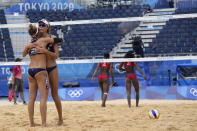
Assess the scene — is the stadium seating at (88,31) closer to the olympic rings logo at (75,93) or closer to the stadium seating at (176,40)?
the olympic rings logo at (75,93)

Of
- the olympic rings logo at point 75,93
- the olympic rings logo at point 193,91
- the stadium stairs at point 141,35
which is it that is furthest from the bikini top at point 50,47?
the stadium stairs at point 141,35

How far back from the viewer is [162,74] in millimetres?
13227

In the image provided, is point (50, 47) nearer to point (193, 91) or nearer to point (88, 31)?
point (193, 91)

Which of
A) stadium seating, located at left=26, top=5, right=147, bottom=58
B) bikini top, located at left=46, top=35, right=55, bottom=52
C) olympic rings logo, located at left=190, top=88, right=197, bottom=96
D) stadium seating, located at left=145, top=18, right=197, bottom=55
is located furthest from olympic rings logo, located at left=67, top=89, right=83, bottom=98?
bikini top, located at left=46, top=35, right=55, bottom=52

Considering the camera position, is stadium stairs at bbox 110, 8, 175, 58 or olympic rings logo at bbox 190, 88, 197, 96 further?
stadium stairs at bbox 110, 8, 175, 58

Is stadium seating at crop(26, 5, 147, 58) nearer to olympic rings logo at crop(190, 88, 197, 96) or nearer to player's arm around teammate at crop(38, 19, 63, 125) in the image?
olympic rings logo at crop(190, 88, 197, 96)

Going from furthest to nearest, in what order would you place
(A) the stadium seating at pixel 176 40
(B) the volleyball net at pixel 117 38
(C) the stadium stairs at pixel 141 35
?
(C) the stadium stairs at pixel 141 35, (A) the stadium seating at pixel 176 40, (B) the volleyball net at pixel 117 38

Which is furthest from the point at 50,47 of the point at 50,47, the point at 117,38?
the point at 117,38

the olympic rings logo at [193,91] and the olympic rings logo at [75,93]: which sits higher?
the olympic rings logo at [193,91]

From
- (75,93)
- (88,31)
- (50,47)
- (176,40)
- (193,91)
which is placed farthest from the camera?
(88,31)

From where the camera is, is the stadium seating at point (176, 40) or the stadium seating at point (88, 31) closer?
the stadium seating at point (88, 31)

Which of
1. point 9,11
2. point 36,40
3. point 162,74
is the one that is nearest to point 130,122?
point 36,40

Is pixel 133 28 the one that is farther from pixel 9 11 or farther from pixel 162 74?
pixel 9 11

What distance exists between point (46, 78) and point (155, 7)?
14.7m
